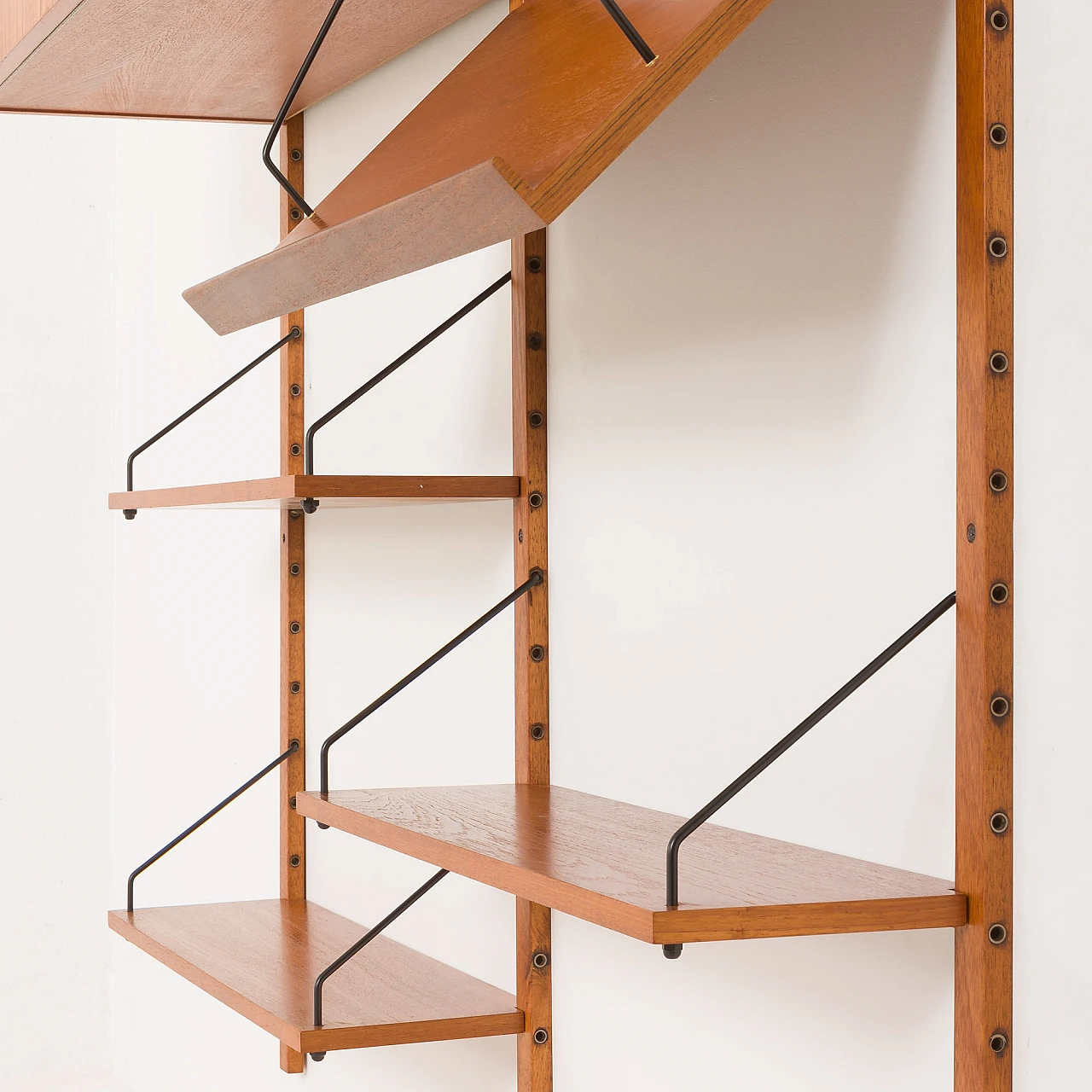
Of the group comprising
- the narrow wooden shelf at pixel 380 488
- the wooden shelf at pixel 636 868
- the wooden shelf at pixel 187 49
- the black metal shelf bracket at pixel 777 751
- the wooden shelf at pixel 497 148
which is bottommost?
the wooden shelf at pixel 636 868

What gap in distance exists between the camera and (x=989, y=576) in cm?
79

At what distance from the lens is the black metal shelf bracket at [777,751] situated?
2.44ft

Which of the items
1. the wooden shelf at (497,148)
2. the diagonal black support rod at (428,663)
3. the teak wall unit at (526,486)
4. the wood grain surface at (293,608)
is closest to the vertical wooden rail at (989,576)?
the teak wall unit at (526,486)

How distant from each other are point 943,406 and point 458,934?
0.77 metres

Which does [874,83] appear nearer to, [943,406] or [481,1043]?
[943,406]

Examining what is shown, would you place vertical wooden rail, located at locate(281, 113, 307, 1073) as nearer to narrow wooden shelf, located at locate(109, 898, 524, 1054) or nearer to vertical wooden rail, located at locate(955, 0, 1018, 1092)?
narrow wooden shelf, located at locate(109, 898, 524, 1054)

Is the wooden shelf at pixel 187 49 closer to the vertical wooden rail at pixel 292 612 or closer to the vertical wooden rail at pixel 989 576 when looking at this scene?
the vertical wooden rail at pixel 292 612

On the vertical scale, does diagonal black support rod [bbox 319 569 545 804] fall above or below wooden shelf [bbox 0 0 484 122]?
below

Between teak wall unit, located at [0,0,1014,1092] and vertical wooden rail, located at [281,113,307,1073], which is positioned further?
vertical wooden rail, located at [281,113,307,1073]

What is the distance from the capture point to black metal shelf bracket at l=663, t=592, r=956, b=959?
743mm

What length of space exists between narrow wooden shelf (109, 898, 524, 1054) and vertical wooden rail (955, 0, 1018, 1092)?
51cm

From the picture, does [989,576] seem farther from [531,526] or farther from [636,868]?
[531,526]

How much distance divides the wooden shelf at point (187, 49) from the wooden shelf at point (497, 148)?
0.30 meters

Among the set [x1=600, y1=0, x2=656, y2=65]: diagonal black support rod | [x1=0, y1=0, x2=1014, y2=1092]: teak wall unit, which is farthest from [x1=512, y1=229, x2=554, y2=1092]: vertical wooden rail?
[x1=600, y1=0, x2=656, y2=65]: diagonal black support rod
